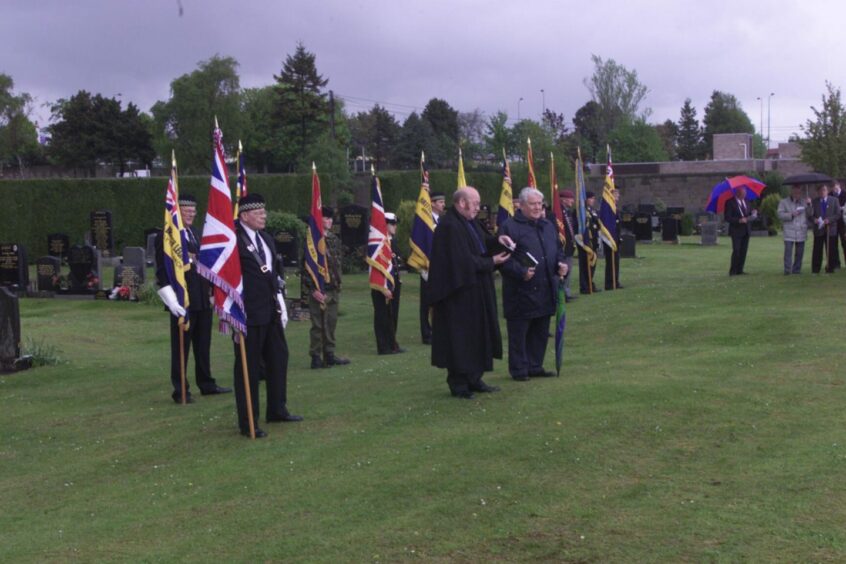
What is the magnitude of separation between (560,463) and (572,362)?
5304mm

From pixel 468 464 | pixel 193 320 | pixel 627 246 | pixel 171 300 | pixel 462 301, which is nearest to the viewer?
pixel 468 464

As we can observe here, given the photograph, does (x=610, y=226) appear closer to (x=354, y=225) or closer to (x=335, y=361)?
(x=335, y=361)

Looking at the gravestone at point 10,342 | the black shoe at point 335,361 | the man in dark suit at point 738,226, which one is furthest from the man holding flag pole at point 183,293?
the man in dark suit at point 738,226

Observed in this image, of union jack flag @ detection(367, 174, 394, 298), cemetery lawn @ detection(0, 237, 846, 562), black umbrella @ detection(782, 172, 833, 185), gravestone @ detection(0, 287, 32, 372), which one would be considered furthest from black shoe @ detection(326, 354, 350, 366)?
black umbrella @ detection(782, 172, 833, 185)

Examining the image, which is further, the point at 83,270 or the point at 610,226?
the point at 83,270

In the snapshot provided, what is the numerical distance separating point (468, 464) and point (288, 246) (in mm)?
24932

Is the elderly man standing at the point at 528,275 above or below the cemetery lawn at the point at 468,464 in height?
above

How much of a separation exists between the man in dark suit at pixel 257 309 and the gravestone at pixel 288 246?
71.9 feet

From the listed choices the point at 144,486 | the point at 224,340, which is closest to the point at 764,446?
the point at 144,486

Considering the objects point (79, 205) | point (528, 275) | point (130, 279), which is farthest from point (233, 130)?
point (528, 275)

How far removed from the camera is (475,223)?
1141 cm

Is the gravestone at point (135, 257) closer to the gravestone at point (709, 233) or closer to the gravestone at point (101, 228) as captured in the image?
the gravestone at point (101, 228)

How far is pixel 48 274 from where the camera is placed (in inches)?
1093

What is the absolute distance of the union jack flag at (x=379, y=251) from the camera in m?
16.4
